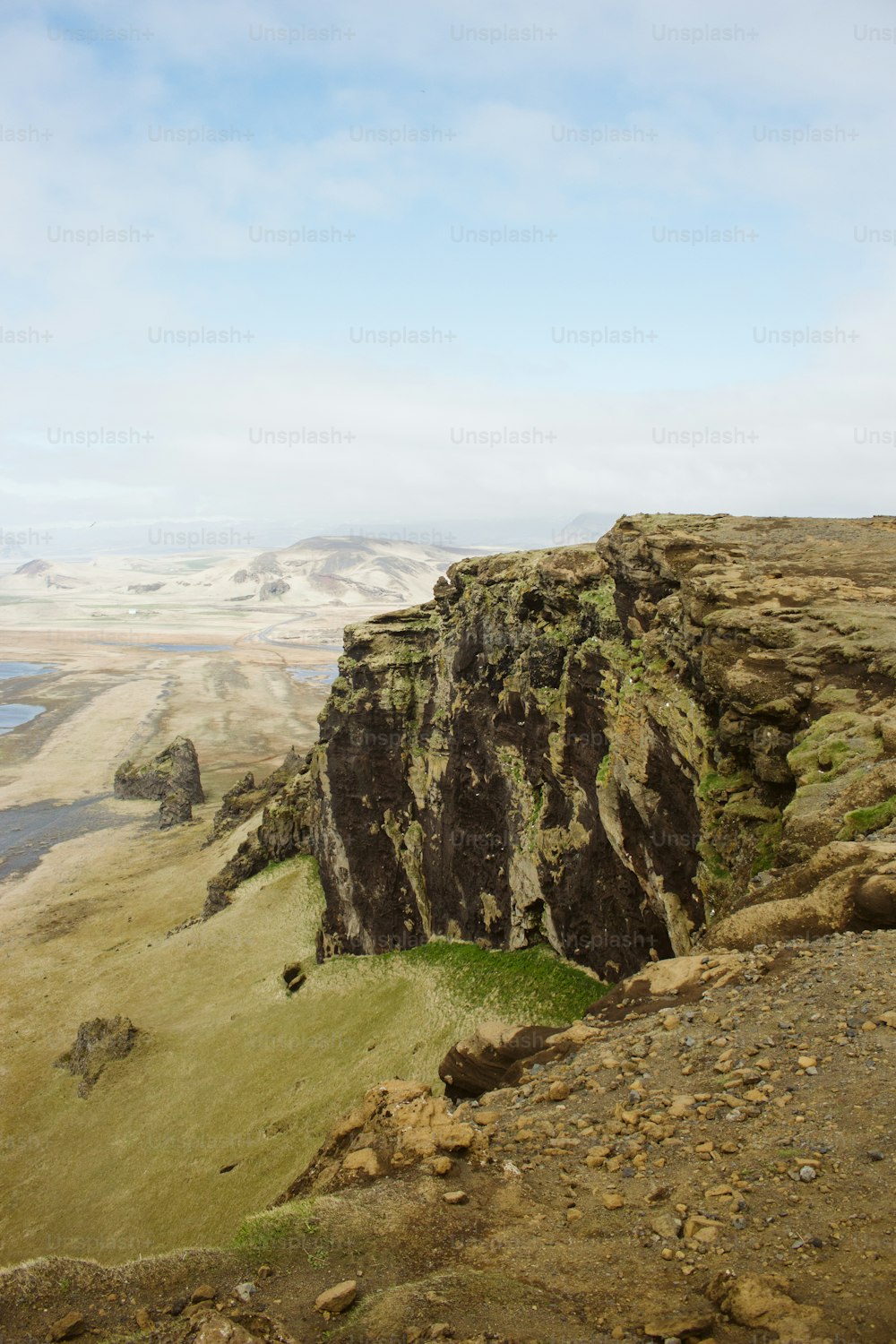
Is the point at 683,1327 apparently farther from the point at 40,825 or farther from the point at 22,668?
the point at 22,668

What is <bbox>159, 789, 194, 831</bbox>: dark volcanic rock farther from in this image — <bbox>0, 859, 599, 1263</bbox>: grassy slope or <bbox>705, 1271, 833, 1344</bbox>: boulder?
<bbox>705, 1271, 833, 1344</bbox>: boulder

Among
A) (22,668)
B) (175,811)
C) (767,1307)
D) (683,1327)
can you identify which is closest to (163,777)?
(175,811)

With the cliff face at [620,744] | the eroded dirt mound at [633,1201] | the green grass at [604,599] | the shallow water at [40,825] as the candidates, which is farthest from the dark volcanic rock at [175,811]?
the eroded dirt mound at [633,1201]

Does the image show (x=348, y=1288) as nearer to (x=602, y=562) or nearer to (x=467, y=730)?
(x=602, y=562)

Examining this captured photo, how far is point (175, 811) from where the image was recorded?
219ft

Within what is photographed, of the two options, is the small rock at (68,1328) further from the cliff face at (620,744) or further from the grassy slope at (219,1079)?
the grassy slope at (219,1079)

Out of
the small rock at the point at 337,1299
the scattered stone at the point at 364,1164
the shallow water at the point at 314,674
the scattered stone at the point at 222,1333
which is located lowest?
the shallow water at the point at 314,674

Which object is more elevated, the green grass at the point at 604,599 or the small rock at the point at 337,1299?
the green grass at the point at 604,599

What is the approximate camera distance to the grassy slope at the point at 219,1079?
2392 centimetres

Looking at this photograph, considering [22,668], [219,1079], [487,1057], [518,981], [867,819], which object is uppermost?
[867,819]

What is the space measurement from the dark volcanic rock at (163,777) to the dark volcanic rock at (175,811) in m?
1.61

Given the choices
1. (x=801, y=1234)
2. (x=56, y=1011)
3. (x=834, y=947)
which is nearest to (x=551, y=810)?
(x=834, y=947)

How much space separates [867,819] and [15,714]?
119 metres

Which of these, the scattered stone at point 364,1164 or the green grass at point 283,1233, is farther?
the scattered stone at point 364,1164
